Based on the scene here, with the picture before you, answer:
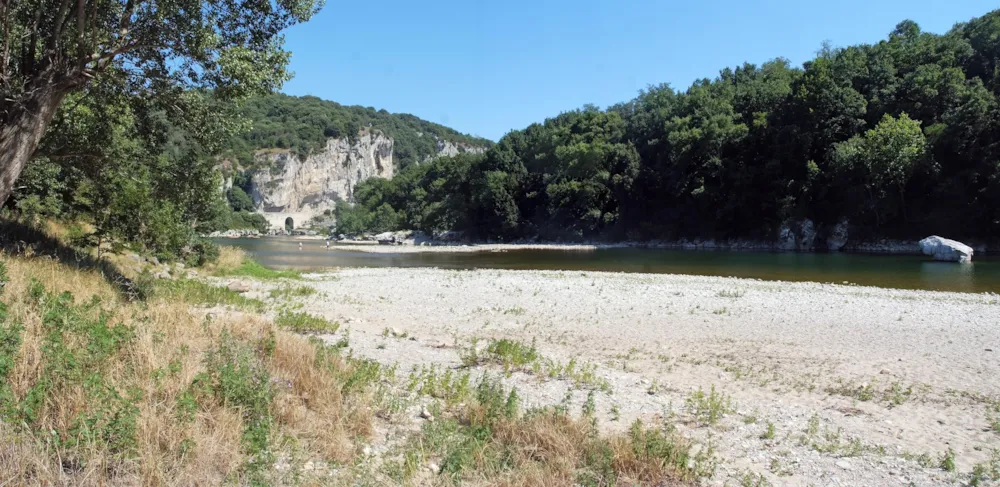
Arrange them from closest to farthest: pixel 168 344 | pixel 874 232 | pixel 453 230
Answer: pixel 168 344 → pixel 874 232 → pixel 453 230

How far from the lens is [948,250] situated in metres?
40.1

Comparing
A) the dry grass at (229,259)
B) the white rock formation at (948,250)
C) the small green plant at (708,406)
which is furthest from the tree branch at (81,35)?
the white rock formation at (948,250)

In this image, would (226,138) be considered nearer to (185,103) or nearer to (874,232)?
(185,103)

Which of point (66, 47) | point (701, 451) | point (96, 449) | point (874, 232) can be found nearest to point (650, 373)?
point (701, 451)

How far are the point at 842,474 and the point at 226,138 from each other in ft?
43.2

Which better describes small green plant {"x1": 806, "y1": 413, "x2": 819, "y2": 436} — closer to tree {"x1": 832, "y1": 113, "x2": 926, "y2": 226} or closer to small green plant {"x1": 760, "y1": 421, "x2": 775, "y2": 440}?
small green plant {"x1": 760, "y1": 421, "x2": 775, "y2": 440}

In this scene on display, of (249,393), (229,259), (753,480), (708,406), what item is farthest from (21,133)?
(229,259)

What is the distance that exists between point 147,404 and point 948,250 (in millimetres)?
50057

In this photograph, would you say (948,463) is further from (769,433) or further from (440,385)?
(440,385)

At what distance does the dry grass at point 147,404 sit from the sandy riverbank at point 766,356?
9.35ft

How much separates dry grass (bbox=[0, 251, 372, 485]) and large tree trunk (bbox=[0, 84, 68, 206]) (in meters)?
2.70

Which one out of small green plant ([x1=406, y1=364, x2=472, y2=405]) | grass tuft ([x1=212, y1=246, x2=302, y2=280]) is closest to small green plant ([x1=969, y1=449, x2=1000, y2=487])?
small green plant ([x1=406, y1=364, x2=472, y2=405])

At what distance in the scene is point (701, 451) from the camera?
5574 mm

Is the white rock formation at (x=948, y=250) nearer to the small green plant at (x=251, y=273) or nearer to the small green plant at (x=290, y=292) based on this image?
the small green plant at (x=290, y=292)
